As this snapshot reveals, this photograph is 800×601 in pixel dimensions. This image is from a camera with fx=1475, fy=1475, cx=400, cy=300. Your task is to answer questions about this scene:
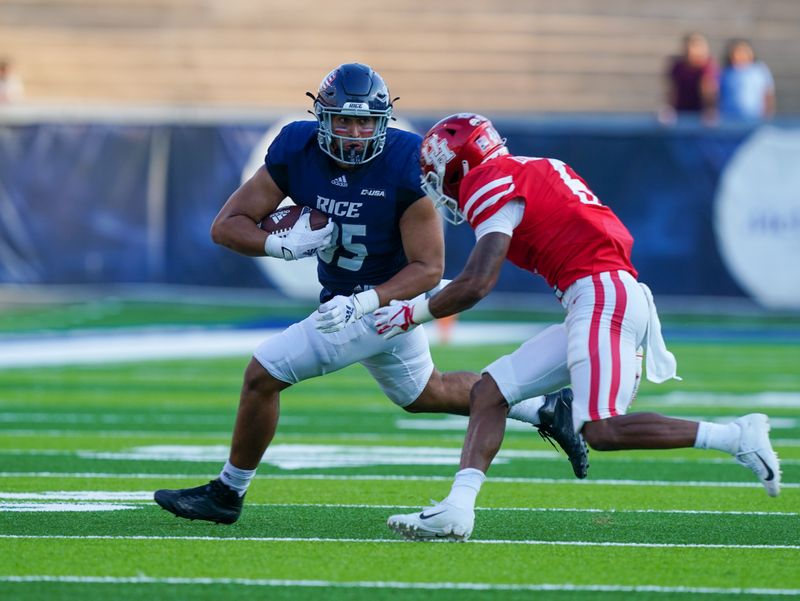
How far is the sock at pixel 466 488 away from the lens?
4582 millimetres

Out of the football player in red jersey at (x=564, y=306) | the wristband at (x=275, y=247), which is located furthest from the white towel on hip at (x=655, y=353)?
the wristband at (x=275, y=247)

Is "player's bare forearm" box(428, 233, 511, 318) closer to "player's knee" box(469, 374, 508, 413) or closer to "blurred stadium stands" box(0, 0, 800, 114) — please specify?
"player's knee" box(469, 374, 508, 413)

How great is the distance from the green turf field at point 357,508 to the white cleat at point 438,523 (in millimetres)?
51

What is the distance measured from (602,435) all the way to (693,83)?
1102cm

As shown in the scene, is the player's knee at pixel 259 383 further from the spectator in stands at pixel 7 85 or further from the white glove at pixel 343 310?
the spectator in stands at pixel 7 85

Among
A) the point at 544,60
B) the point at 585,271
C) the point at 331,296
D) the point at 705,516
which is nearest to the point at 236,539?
the point at 331,296

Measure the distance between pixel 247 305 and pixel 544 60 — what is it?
5.56m

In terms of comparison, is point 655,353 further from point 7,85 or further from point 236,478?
point 7,85

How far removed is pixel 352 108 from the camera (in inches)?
194

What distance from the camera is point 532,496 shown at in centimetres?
573

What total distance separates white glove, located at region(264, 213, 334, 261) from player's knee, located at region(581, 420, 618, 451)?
113 cm

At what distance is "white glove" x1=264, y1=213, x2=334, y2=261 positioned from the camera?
4.95m

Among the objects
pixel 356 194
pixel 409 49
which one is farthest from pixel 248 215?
pixel 409 49

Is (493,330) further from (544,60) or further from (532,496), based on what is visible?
(532,496)
